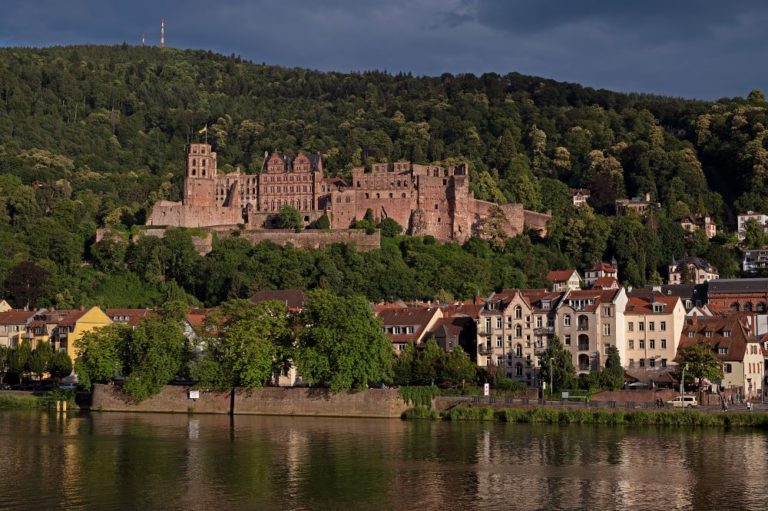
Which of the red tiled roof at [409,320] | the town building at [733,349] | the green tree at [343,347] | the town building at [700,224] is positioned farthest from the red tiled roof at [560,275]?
the green tree at [343,347]

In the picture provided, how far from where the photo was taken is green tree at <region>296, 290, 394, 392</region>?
6988 centimetres

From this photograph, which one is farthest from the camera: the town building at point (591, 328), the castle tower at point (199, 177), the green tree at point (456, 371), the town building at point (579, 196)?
the town building at point (579, 196)

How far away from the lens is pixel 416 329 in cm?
8669

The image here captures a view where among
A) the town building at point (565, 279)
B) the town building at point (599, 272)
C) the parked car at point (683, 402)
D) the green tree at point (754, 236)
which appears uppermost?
the green tree at point (754, 236)

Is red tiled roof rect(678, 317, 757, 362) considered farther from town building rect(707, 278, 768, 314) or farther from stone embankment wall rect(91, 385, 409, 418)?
town building rect(707, 278, 768, 314)

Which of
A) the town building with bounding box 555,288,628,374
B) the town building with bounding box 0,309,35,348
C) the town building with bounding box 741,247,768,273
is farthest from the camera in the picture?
the town building with bounding box 741,247,768,273

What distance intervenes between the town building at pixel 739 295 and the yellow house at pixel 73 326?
5081 centimetres

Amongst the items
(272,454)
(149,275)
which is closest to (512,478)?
(272,454)

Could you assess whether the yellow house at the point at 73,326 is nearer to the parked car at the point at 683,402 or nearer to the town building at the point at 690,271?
the parked car at the point at 683,402

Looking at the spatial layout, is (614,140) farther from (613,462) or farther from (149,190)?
(613,462)

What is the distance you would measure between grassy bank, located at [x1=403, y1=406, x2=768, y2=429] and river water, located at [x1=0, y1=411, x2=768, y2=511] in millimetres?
1569

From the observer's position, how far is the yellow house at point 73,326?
307 feet

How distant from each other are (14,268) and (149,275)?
1257 cm

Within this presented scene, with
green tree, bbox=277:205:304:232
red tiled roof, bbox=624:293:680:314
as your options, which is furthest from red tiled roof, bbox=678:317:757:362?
green tree, bbox=277:205:304:232
